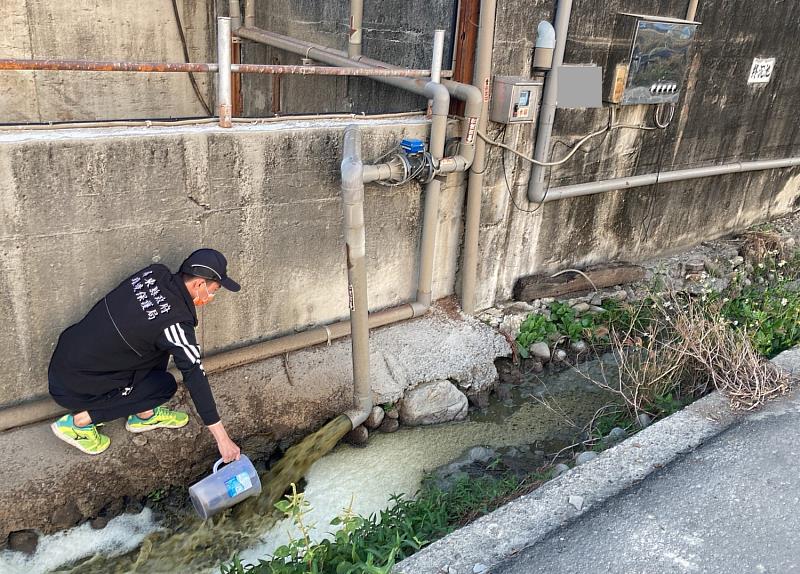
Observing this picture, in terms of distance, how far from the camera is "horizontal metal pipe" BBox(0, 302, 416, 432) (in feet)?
12.6

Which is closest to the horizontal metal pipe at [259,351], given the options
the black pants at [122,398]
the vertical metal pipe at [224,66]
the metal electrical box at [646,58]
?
the black pants at [122,398]

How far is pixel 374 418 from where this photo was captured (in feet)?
15.8

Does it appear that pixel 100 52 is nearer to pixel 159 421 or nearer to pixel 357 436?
pixel 159 421

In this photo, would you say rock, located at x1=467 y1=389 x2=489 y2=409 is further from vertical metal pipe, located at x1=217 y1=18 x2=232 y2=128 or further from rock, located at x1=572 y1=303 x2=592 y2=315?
vertical metal pipe, located at x1=217 y1=18 x2=232 y2=128

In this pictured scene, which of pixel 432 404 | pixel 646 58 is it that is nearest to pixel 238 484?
pixel 432 404

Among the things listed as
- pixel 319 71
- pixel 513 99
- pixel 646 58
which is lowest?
pixel 513 99

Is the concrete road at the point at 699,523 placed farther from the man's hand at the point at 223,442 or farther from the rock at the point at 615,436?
the man's hand at the point at 223,442

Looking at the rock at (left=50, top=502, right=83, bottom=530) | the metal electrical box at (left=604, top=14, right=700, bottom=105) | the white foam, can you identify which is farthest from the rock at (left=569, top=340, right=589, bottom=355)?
the rock at (left=50, top=502, right=83, bottom=530)

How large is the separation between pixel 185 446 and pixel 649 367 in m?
3.16

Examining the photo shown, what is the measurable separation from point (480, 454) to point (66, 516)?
2647 millimetres

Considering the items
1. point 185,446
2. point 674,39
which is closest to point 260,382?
point 185,446

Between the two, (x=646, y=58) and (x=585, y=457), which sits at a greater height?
(x=646, y=58)

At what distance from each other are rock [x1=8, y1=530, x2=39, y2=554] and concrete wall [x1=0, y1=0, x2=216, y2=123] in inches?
191

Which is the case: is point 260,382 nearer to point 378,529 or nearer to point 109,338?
point 109,338
